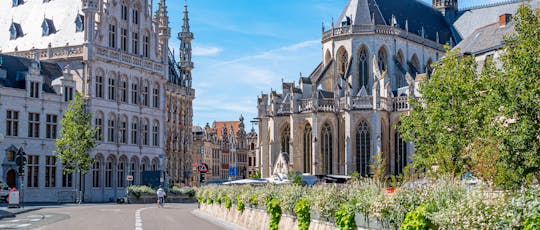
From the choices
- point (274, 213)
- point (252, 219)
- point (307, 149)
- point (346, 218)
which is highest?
point (307, 149)

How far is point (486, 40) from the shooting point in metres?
49.3

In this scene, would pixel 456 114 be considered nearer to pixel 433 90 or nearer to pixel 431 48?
pixel 433 90

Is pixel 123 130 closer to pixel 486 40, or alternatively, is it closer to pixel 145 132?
pixel 145 132

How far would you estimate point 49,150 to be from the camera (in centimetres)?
6138

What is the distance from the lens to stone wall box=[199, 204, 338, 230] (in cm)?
1932

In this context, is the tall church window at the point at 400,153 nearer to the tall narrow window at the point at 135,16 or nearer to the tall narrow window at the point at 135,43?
the tall narrow window at the point at 135,43

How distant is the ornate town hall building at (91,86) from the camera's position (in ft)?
195

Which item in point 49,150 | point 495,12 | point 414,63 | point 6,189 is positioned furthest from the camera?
point 495,12

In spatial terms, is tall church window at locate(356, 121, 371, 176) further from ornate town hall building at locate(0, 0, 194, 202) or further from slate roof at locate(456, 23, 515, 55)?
slate roof at locate(456, 23, 515, 55)

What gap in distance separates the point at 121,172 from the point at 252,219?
45.3m

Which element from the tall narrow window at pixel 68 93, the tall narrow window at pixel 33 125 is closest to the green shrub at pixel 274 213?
the tall narrow window at pixel 33 125

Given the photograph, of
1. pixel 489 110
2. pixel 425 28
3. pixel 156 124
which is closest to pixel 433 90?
pixel 489 110

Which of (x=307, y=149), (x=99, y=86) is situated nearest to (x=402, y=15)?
(x=307, y=149)

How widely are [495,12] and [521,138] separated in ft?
230
